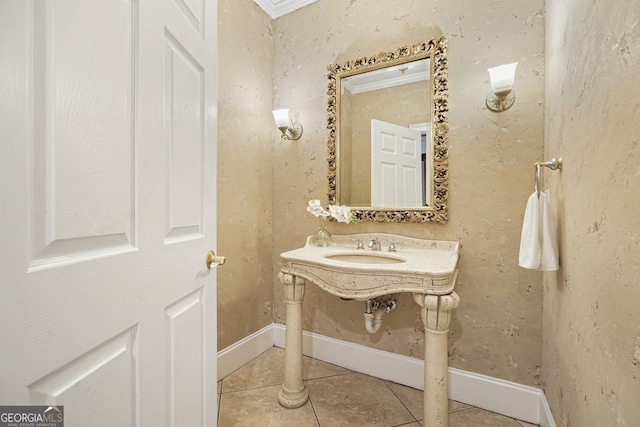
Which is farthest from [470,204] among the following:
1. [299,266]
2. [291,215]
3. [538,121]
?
[291,215]

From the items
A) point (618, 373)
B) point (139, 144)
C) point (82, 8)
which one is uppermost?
point (82, 8)

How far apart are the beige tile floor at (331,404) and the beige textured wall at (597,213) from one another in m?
0.51

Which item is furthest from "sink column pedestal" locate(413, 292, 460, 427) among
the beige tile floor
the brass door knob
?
the brass door knob

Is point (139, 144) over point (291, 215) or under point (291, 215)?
over

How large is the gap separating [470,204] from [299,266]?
101cm

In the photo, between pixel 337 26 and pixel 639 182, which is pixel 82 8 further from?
pixel 337 26

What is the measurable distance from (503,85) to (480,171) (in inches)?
16.9

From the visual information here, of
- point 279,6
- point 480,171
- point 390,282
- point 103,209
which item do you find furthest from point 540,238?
point 279,6

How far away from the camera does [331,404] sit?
159cm

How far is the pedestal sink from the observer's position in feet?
4.03

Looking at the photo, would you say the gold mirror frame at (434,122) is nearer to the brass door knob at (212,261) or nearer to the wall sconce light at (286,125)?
the wall sconce light at (286,125)

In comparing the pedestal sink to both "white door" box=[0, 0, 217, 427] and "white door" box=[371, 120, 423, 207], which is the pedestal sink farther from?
"white door" box=[0, 0, 217, 427]

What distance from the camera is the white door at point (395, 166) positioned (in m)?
1.73

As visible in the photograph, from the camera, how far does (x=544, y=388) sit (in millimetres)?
1405
